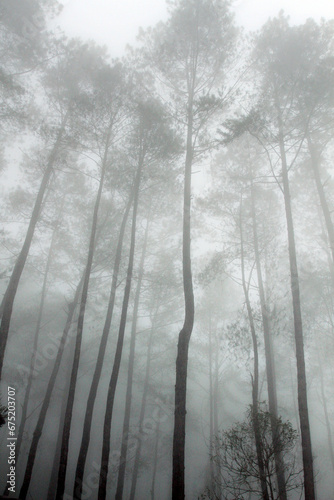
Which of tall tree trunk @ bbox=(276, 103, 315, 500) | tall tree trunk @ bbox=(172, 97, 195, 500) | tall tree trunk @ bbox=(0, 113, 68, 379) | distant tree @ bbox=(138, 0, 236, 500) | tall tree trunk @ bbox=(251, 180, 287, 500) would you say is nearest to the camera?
tall tree trunk @ bbox=(172, 97, 195, 500)

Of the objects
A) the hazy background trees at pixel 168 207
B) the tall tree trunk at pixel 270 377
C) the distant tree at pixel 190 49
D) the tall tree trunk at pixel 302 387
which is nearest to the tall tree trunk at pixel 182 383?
the hazy background trees at pixel 168 207

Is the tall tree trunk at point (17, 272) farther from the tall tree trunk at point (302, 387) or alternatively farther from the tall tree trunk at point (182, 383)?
the tall tree trunk at point (302, 387)

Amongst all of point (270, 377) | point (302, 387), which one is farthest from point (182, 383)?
point (270, 377)

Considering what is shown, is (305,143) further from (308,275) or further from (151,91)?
(151,91)

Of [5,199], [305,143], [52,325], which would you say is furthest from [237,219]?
[52,325]

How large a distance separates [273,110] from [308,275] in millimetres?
8006

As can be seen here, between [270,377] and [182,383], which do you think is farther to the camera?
[270,377]

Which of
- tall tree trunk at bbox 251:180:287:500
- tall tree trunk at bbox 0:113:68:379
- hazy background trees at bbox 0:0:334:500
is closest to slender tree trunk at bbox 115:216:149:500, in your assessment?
hazy background trees at bbox 0:0:334:500

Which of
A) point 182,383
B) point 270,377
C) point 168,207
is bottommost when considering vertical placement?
point 182,383

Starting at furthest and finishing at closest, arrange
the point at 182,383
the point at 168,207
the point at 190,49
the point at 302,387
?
the point at 168,207, the point at 190,49, the point at 302,387, the point at 182,383

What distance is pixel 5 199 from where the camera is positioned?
15203mm

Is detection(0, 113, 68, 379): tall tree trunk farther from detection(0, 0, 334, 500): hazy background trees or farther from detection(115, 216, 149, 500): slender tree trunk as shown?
detection(115, 216, 149, 500): slender tree trunk

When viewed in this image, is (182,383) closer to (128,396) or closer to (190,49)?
(128,396)

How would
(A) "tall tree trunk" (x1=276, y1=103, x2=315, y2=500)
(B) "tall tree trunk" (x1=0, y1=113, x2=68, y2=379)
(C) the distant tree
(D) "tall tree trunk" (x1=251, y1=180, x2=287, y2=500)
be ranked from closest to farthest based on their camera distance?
(A) "tall tree trunk" (x1=276, y1=103, x2=315, y2=500) < (D) "tall tree trunk" (x1=251, y1=180, x2=287, y2=500) < (B) "tall tree trunk" (x1=0, y1=113, x2=68, y2=379) < (C) the distant tree
